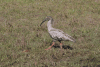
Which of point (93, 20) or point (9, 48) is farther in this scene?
point (93, 20)

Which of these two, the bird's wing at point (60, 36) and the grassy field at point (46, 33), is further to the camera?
the bird's wing at point (60, 36)

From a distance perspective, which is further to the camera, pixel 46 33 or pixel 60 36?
pixel 46 33

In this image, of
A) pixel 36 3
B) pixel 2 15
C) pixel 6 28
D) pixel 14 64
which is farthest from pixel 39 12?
pixel 14 64

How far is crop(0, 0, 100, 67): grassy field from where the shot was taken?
5.46 metres

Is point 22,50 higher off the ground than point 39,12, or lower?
lower

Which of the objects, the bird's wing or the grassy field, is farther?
the bird's wing

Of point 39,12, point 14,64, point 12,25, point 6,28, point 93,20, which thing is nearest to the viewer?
point 14,64

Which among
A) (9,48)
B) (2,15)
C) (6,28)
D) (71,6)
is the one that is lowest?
(9,48)

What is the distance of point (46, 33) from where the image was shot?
25.7 ft

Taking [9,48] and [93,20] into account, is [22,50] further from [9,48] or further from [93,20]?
[93,20]

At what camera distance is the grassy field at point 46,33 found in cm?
546

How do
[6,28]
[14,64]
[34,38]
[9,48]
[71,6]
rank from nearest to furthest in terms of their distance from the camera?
[14,64] < [9,48] < [34,38] < [6,28] < [71,6]

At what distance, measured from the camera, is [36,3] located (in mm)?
12398

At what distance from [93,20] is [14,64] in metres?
6.50
